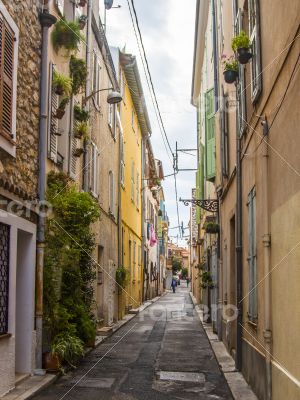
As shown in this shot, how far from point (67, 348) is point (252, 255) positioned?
3300mm

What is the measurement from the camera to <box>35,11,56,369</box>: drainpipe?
8961mm

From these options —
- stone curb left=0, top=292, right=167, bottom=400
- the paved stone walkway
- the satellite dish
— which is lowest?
the paved stone walkway

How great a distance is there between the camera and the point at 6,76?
7.78 m

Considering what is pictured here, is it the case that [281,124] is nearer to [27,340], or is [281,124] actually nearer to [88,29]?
[27,340]

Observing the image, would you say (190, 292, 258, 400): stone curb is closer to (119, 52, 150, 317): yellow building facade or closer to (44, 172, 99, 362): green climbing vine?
(44, 172, 99, 362): green climbing vine

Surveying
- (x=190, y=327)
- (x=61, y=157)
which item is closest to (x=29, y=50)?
(x=61, y=157)

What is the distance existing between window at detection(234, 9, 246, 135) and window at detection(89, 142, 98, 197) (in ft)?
16.4

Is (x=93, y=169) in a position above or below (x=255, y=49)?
below

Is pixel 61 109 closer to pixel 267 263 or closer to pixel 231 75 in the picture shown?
pixel 231 75

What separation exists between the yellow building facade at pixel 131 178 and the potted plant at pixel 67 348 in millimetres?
10236

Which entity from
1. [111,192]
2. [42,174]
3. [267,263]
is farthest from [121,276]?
[267,263]

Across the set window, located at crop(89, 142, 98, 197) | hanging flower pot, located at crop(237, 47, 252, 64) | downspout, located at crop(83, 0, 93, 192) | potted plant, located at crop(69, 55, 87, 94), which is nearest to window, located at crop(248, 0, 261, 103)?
hanging flower pot, located at crop(237, 47, 252, 64)

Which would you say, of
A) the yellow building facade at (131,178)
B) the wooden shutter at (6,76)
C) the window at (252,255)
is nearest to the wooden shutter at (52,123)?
the wooden shutter at (6,76)

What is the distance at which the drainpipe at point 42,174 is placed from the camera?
8961 mm
